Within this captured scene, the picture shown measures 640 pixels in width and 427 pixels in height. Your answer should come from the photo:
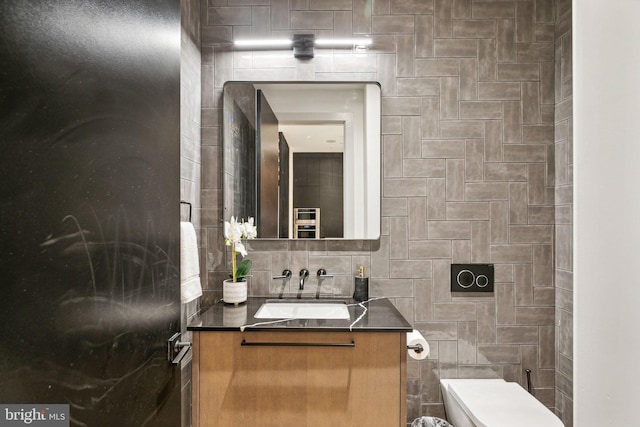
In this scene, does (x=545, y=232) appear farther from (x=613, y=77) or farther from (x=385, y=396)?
(x=613, y=77)

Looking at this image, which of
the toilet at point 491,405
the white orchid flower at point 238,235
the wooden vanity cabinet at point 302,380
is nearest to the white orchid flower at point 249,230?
the white orchid flower at point 238,235

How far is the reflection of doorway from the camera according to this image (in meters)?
1.96

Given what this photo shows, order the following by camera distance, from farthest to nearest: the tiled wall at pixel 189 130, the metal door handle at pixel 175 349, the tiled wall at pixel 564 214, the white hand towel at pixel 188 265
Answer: the tiled wall at pixel 564 214 → the tiled wall at pixel 189 130 → the white hand towel at pixel 188 265 → the metal door handle at pixel 175 349

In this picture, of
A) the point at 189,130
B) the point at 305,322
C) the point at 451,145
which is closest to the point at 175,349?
the point at 305,322

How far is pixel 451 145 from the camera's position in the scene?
1.94 m

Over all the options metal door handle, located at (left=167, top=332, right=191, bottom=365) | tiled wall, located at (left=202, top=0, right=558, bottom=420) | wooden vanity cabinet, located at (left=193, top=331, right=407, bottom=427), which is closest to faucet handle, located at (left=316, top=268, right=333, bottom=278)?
tiled wall, located at (left=202, top=0, right=558, bottom=420)

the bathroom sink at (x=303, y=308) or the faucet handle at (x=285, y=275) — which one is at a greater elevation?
the faucet handle at (x=285, y=275)

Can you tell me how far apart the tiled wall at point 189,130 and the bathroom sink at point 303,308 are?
37cm

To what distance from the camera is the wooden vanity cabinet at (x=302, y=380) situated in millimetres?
1395

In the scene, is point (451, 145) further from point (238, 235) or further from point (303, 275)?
point (238, 235)

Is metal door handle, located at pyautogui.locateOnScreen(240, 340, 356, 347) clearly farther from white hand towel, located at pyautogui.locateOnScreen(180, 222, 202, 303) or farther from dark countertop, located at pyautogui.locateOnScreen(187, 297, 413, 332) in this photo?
white hand towel, located at pyautogui.locateOnScreen(180, 222, 202, 303)

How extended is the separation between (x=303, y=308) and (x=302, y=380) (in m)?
0.45
